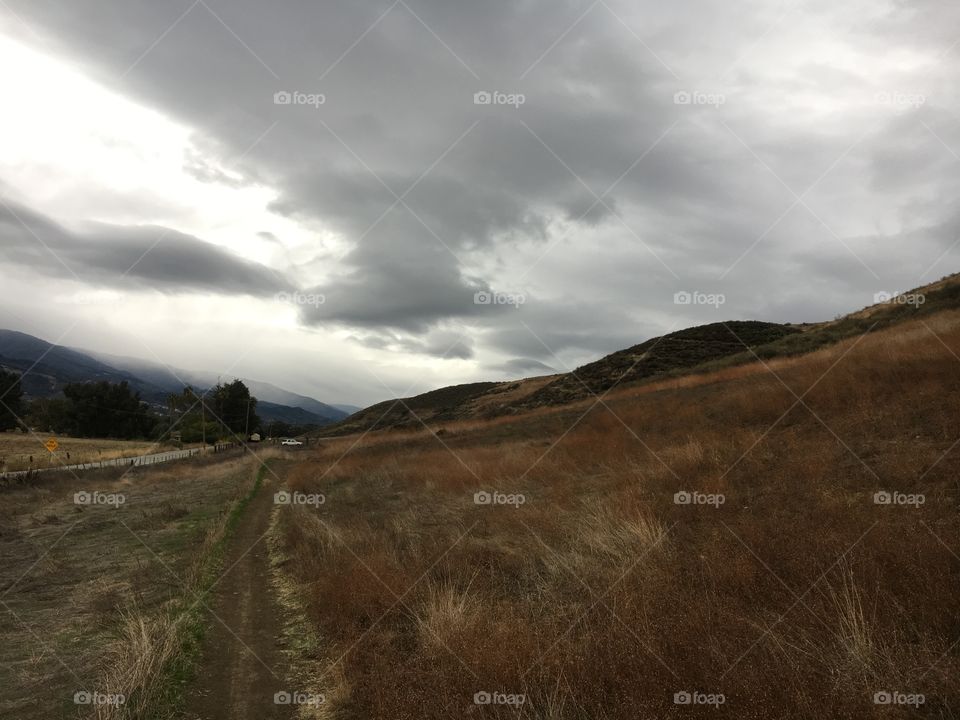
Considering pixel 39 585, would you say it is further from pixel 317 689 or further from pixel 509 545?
pixel 509 545

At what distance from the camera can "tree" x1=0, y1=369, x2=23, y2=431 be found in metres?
77.9

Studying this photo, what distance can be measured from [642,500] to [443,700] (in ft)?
19.7

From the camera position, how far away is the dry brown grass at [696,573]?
14.3 ft

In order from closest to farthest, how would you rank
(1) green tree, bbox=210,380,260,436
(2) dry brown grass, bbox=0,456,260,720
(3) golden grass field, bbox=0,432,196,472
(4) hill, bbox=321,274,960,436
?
(2) dry brown grass, bbox=0,456,260,720, (4) hill, bbox=321,274,960,436, (3) golden grass field, bbox=0,432,196,472, (1) green tree, bbox=210,380,260,436

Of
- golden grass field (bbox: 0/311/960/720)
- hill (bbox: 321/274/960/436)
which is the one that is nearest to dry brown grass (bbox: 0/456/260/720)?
golden grass field (bbox: 0/311/960/720)

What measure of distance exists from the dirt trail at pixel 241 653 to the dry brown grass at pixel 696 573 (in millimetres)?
762

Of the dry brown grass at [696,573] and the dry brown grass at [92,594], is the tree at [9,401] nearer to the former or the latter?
the dry brown grass at [92,594]

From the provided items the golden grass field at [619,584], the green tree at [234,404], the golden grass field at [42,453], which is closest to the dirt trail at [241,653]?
the golden grass field at [619,584]

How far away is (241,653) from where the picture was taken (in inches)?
284

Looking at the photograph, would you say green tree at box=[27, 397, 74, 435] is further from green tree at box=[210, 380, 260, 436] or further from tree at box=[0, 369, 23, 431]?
green tree at box=[210, 380, 260, 436]

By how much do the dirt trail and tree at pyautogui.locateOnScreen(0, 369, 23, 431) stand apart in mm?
88833

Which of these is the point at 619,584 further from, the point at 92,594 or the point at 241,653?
the point at 92,594

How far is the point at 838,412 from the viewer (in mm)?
12008

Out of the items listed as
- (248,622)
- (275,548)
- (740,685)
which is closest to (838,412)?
(740,685)
